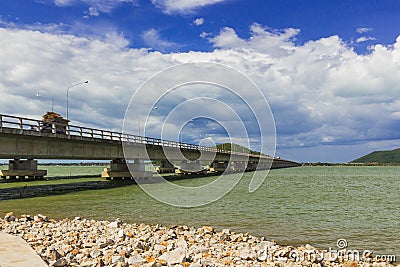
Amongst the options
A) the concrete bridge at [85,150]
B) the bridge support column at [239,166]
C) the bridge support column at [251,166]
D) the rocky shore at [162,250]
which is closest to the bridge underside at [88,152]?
the concrete bridge at [85,150]

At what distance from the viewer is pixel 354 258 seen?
45.3ft

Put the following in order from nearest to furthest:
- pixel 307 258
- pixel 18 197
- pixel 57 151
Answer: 1. pixel 307 258
2. pixel 18 197
3. pixel 57 151

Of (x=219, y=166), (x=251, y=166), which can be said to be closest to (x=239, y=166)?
(x=251, y=166)

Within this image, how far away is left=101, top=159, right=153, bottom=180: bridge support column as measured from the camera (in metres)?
66.9

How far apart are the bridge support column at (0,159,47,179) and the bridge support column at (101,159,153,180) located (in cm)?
1244

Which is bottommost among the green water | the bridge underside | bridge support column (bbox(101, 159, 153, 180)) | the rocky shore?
the green water

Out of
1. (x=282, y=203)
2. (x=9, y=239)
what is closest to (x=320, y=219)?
(x=282, y=203)

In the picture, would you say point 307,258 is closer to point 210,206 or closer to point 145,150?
point 210,206

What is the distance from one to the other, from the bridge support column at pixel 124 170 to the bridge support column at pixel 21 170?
40.8 ft

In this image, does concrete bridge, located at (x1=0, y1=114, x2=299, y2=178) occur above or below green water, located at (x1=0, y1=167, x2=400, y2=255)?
above

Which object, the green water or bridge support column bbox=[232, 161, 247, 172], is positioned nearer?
the green water

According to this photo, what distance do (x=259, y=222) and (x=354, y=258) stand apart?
9.29 m

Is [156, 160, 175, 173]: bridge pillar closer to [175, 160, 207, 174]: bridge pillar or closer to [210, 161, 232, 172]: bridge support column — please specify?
[175, 160, 207, 174]: bridge pillar

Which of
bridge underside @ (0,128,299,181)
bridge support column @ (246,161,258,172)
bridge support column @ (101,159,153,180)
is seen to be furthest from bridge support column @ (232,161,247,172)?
bridge support column @ (101,159,153,180)
